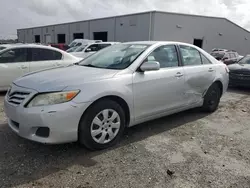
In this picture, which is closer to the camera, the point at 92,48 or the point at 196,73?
the point at 196,73

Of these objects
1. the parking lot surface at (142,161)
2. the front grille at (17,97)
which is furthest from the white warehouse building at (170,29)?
the front grille at (17,97)

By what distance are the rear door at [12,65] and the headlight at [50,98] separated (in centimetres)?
425

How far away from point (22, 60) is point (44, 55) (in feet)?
2.12

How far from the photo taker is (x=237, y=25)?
33.6 meters

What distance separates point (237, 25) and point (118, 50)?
34.0 metres

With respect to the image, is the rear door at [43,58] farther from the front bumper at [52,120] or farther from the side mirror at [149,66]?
the side mirror at [149,66]

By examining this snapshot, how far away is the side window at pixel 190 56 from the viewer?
4696 mm

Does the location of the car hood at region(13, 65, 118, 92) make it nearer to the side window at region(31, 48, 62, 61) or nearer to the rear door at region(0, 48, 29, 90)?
the rear door at region(0, 48, 29, 90)

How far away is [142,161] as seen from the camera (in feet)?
10.6

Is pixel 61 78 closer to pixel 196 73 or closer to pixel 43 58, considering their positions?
pixel 196 73

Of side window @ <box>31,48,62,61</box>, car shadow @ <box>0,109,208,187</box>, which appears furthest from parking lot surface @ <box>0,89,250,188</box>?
side window @ <box>31,48,62,61</box>

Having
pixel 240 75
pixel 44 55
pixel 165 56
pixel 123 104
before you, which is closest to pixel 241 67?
pixel 240 75

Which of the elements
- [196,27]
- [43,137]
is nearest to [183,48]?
[43,137]

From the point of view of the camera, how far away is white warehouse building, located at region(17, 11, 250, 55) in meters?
27.2
